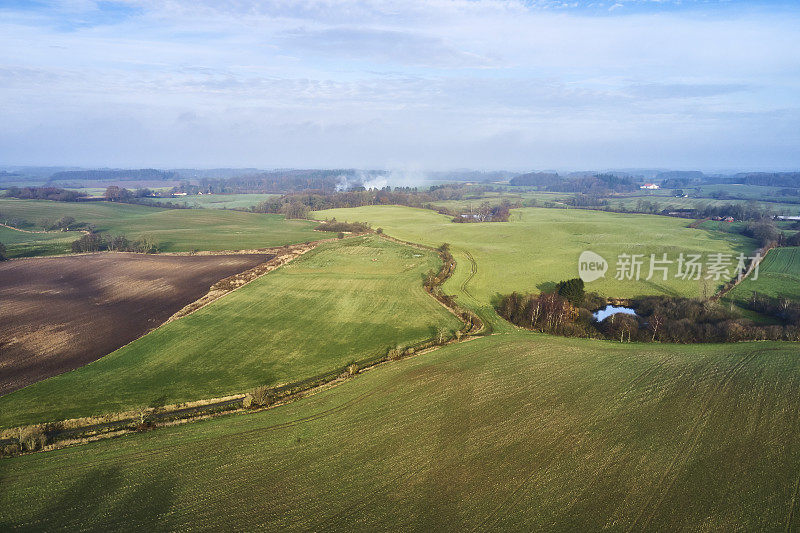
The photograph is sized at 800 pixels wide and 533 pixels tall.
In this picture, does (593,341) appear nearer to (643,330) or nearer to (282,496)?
(643,330)

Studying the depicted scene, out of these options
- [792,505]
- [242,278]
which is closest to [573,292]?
[792,505]

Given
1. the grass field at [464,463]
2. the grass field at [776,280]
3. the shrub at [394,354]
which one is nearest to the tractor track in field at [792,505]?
the grass field at [464,463]

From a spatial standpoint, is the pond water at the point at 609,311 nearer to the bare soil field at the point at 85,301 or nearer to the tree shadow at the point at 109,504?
the tree shadow at the point at 109,504

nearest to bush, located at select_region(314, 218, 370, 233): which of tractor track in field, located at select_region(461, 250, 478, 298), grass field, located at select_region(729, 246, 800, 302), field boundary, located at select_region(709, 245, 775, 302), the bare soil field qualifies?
the bare soil field

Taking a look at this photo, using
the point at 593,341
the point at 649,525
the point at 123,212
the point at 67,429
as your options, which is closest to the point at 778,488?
the point at 649,525

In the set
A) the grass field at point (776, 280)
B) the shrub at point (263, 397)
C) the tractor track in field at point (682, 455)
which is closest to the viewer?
the tractor track in field at point (682, 455)

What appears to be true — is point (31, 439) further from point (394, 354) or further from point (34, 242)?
point (34, 242)

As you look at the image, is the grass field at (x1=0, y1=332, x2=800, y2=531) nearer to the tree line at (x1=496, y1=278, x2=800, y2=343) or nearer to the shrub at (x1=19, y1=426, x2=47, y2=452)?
the shrub at (x1=19, y1=426, x2=47, y2=452)
